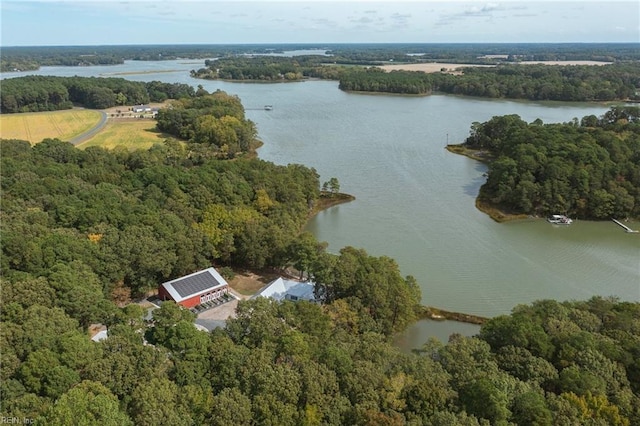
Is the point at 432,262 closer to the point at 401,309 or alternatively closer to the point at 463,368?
the point at 401,309

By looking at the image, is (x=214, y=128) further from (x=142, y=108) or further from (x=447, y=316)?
(x=447, y=316)

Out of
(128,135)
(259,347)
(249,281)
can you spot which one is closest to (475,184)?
(249,281)

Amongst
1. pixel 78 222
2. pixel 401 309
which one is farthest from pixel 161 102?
pixel 401 309

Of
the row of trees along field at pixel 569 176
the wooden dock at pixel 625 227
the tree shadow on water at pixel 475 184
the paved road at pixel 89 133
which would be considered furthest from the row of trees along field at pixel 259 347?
the paved road at pixel 89 133

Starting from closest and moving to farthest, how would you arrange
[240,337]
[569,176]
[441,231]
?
[240,337]
[441,231]
[569,176]

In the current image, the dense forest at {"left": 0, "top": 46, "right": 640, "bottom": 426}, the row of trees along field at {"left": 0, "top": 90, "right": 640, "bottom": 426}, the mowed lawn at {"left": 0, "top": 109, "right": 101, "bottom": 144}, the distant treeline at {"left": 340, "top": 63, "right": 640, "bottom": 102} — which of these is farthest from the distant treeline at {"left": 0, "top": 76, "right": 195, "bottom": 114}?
the row of trees along field at {"left": 0, "top": 90, "right": 640, "bottom": 426}

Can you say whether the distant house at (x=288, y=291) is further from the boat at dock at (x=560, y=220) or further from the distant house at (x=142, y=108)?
the distant house at (x=142, y=108)

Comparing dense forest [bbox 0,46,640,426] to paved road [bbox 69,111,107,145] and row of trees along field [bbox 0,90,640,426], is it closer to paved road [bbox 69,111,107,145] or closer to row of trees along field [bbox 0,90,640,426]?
row of trees along field [bbox 0,90,640,426]
